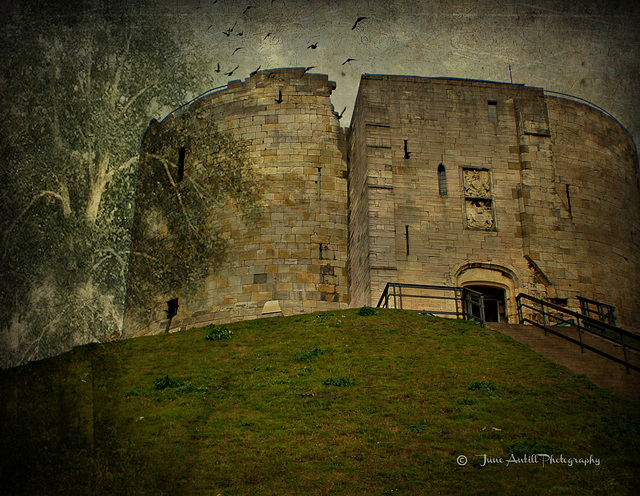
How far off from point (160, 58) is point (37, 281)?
9.47 metres

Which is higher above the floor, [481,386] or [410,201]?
[410,201]

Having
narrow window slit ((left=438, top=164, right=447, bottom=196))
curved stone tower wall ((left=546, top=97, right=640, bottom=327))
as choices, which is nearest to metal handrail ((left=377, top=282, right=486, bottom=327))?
narrow window slit ((left=438, top=164, right=447, bottom=196))

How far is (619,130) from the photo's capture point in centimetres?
2588

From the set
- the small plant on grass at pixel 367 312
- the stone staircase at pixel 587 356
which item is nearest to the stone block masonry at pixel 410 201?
the small plant on grass at pixel 367 312

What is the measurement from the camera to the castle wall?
71.2ft

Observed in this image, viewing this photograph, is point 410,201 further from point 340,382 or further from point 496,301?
point 340,382

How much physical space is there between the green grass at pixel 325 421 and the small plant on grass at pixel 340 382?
0.15 feet

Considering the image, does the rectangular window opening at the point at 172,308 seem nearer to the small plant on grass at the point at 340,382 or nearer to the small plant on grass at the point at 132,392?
the small plant on grass at the point at 132,392

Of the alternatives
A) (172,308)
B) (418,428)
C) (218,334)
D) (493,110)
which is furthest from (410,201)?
(418,428)

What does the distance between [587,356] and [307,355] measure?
6.01 m

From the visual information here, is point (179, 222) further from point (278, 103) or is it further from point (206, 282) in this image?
point (278, 103)

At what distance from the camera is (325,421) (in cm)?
1153

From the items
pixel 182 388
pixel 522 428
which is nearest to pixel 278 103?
pixel 182 388

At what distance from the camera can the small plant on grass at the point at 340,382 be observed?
13.2 m
